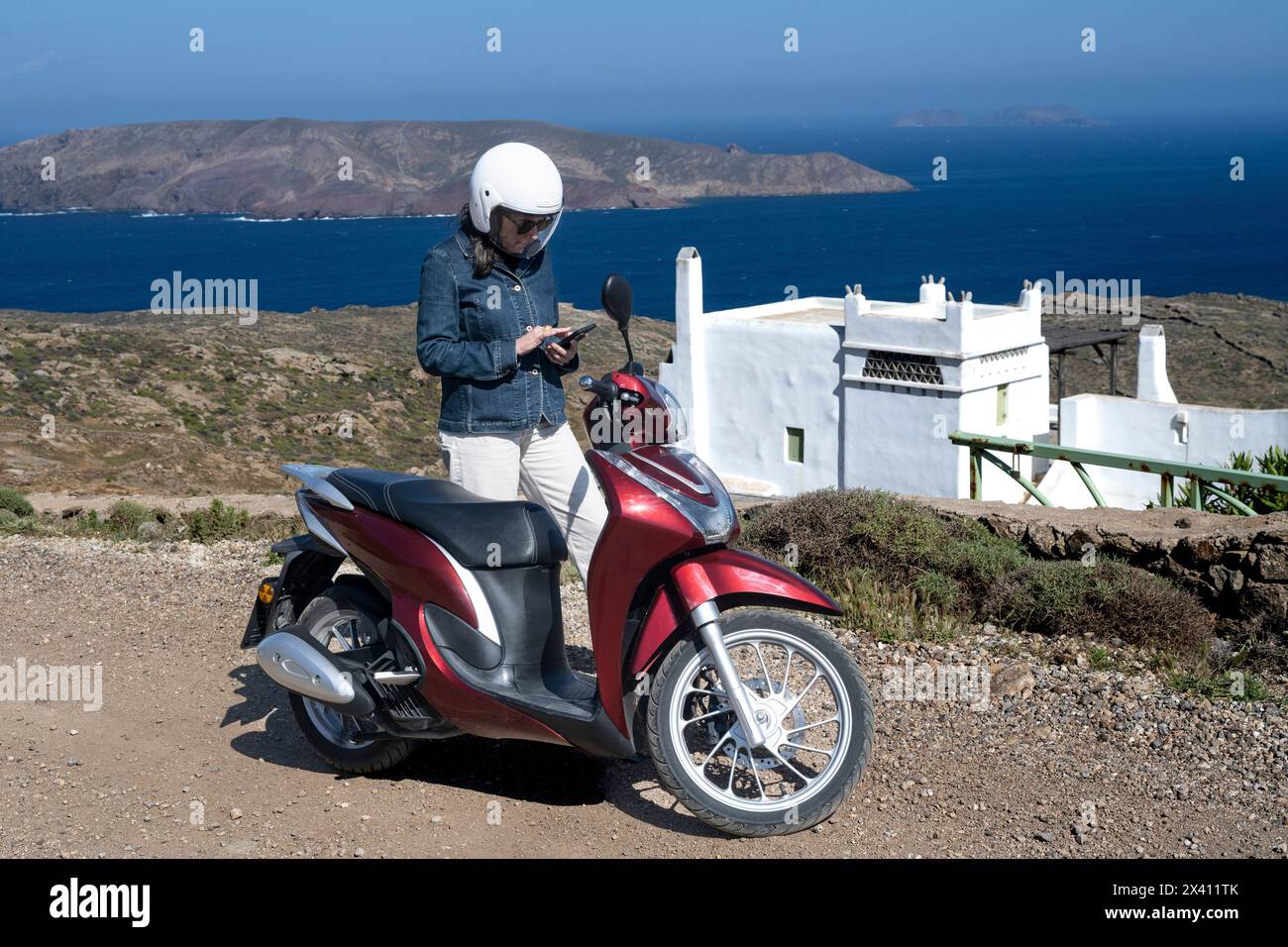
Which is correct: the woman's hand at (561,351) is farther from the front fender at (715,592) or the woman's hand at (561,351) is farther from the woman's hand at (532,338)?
the front fender at (715,592)

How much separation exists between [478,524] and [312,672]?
78 centimetres

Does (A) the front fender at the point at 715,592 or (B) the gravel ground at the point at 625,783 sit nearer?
(A) the front fender at the point at 715,592

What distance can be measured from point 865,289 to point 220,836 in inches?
4938

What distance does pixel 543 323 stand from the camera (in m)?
5.26

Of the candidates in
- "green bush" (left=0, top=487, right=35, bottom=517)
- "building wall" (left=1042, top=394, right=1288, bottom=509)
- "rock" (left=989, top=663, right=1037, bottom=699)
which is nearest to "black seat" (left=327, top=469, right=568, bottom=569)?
"rock" (left=989, top=663, right=1037, bottom=699)

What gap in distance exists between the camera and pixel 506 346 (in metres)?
4.94

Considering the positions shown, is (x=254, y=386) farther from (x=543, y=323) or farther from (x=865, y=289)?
(x=865, y=289)

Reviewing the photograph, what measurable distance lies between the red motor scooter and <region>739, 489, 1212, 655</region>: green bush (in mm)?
1767

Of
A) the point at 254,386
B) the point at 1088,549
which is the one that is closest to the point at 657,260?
the point at 254,386

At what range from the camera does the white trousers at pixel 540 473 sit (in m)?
5.11

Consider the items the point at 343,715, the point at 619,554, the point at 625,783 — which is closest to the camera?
the point at 619,554

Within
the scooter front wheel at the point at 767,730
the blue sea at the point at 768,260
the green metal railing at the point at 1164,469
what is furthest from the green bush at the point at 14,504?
the blue sea at the point at 768,260

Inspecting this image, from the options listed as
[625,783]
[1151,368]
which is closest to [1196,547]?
[625,783]

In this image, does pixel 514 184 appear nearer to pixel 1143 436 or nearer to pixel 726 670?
pixel 726 670
